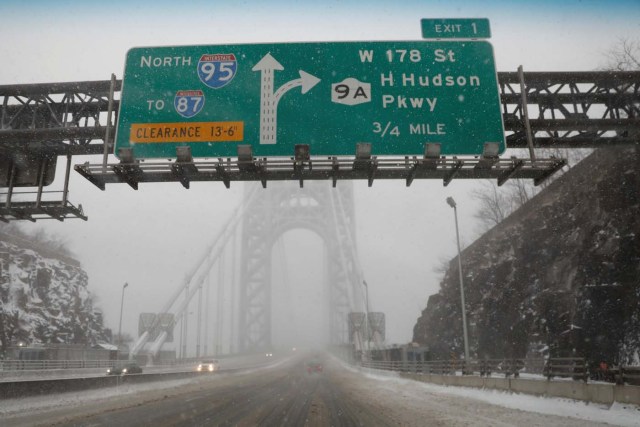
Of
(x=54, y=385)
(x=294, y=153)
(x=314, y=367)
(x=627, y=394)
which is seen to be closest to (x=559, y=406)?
(x=627, y=394)

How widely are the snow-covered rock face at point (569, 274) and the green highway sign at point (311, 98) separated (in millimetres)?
12670

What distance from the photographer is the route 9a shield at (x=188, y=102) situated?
400 inches

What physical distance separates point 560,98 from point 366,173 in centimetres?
605

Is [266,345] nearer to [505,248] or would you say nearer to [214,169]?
[505,248]

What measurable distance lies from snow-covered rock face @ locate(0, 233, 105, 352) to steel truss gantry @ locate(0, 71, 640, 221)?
35.2 m

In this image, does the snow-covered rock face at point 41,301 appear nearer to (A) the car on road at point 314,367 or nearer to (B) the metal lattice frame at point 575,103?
(A) the car on road at point 314,367

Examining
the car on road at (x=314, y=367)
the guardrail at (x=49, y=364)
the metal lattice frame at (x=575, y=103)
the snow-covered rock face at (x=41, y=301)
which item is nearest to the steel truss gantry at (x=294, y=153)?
the metal lattice frame at (x=575, y=103)

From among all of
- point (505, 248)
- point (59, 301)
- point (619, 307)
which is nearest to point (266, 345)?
point (59, 301)

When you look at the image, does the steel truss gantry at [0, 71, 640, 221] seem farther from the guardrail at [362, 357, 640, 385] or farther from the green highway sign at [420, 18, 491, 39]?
the guardrail at [362, 357, 640, 385]

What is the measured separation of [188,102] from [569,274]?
19.8 metres

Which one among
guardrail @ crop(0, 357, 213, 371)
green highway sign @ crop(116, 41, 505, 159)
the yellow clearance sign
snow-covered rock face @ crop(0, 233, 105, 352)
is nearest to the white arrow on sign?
green highway sign @ crop(116, 41, 505, 159)

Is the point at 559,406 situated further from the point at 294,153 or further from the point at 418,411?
the point at 294,153

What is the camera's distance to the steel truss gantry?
998 cm

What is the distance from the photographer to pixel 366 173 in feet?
33.1
